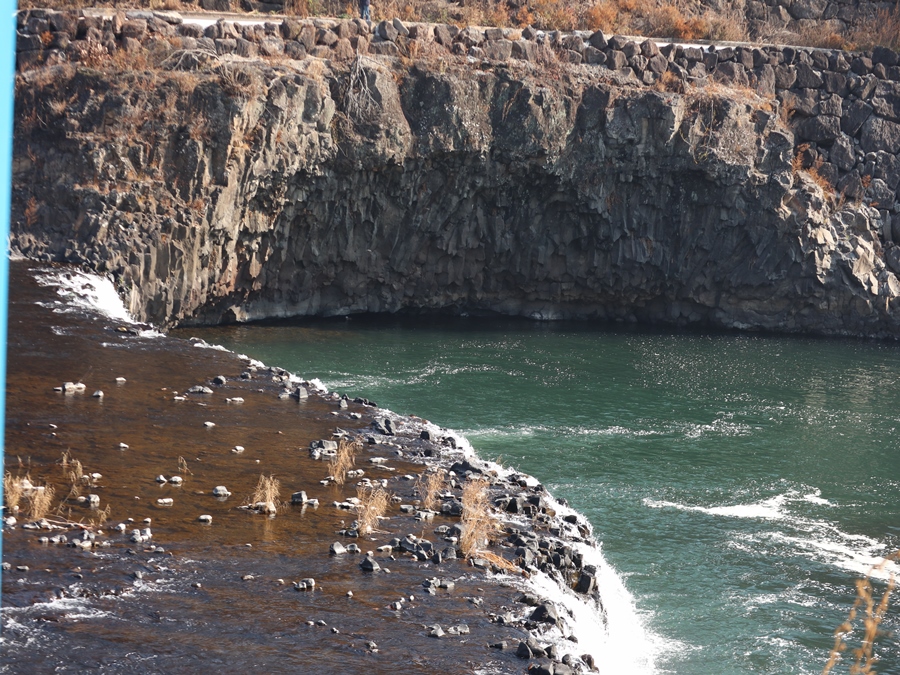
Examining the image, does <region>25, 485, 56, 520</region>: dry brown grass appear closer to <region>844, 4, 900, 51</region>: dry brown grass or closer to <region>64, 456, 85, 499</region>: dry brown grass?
<region>64, 456, 85, 499</region>: dry brown grass

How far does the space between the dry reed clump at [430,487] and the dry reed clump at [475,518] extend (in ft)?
1.35

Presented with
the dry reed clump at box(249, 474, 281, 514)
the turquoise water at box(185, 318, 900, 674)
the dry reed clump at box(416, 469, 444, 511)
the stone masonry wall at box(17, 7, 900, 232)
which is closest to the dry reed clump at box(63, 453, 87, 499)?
the dry reed clump at box(249, 474, 281, 514)

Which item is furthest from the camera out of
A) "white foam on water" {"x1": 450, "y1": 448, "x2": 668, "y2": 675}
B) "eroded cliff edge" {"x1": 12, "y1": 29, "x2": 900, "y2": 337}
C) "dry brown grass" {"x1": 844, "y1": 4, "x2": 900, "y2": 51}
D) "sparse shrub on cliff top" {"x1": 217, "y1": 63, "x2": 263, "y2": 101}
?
"dry brown grass" {"x1": 844, "y1": 4, "x2": 900, "y2": 51}

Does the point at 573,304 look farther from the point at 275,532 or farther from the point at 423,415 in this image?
the point at 275,532

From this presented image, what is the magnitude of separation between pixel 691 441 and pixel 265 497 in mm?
14433

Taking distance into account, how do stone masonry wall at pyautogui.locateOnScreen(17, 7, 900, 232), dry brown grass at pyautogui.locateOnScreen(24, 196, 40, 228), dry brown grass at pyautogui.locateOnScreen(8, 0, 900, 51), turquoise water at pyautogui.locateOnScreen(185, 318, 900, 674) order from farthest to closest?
dry brown grass at pyautogui.locateOnScreen(8, 0, 900, 51) → stone masonry wall at pyautogui.locateOnScreen(17, 7, 900, 232) → dry brown grass at pyautogui.locateOnScreen(24, 196, 40, 228) → turquoise water at pyautogui.locateOnScreen(185, 318, 900, 674)

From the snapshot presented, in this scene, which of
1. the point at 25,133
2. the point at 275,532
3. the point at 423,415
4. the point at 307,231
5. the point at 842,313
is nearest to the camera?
the point at 275,532

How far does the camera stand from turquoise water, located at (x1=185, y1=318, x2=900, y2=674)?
16328 millimetres

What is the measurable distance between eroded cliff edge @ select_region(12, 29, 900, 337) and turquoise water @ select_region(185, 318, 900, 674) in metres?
1.94

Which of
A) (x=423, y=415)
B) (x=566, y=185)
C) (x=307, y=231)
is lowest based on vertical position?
(x=423, y=415)

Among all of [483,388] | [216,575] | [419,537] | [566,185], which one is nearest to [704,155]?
[566,185]

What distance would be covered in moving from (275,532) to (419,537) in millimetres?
1969

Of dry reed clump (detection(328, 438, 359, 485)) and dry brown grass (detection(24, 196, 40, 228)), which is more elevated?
dry brown grass (detection(24, 196, 40, 228))

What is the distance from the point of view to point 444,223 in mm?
39375
